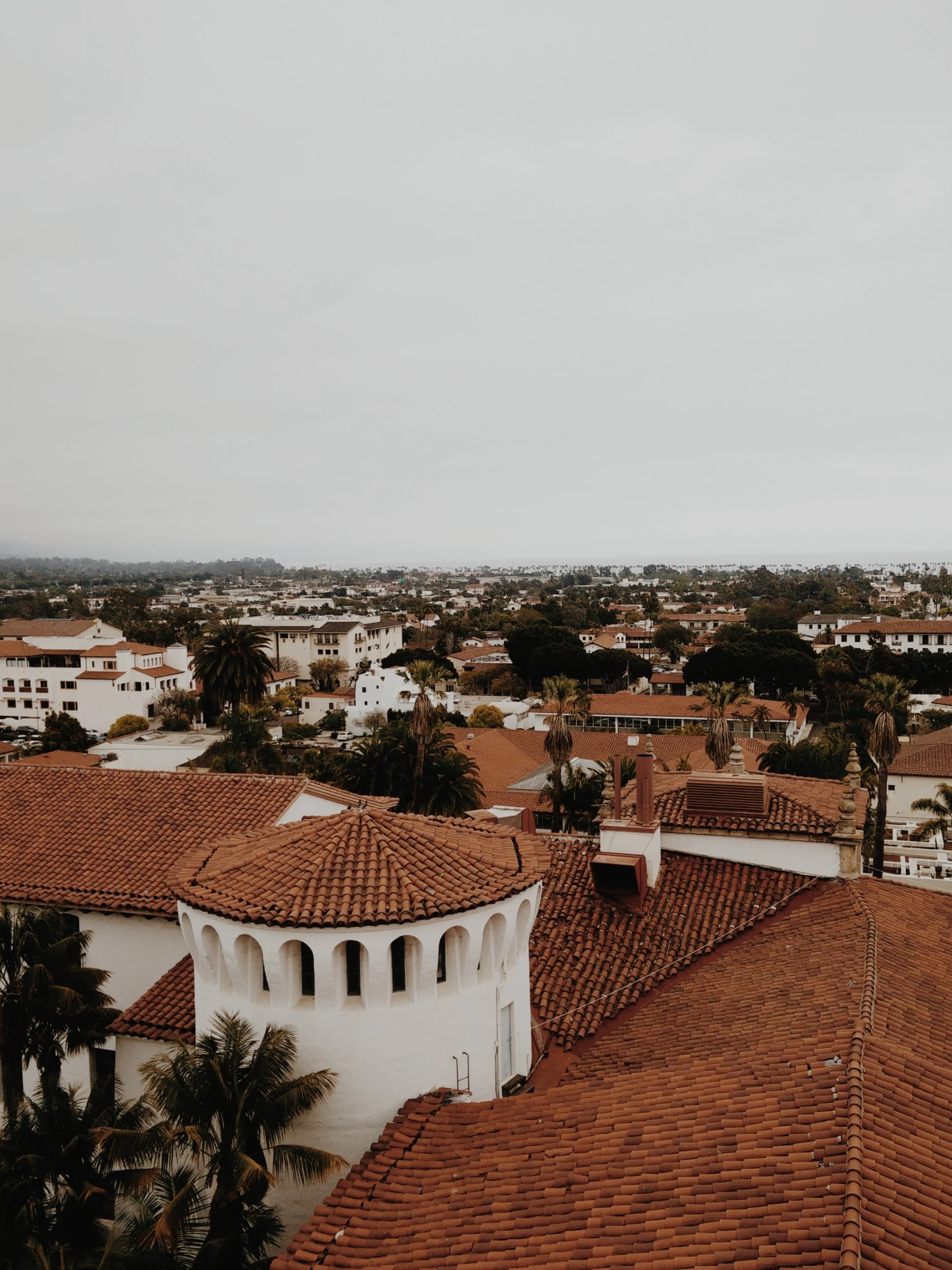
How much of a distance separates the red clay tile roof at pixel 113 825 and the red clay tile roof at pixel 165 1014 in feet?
5.01

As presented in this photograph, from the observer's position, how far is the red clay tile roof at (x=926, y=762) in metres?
50.2

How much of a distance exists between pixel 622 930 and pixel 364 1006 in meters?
7.95

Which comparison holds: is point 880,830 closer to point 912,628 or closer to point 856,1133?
point 856,1133

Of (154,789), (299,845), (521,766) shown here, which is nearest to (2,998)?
(299,845)

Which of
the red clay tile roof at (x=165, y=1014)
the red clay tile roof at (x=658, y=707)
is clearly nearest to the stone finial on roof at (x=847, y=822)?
the red clay tile roof at (x=165, y=1014)

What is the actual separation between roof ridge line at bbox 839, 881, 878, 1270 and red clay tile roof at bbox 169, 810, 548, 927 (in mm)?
4145

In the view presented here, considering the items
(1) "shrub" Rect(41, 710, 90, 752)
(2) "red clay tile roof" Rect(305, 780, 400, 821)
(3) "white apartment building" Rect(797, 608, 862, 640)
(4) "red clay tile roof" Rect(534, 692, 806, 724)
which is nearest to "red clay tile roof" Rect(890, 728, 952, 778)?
(4) "red clay tile roof" Rect(534, 692, 806, 724)

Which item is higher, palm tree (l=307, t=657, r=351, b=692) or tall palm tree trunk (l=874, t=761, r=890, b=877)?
tall palm tree trunk (l=874, t=761, r=890, b=877)

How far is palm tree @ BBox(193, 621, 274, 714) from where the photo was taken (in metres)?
54.4

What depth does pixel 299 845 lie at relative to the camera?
1223 cm

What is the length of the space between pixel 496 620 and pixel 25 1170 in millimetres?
166621

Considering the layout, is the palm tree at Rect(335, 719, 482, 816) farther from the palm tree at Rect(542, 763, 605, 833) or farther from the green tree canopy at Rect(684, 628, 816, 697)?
the green tree canopy at Rect(684, 628, 816, 697)

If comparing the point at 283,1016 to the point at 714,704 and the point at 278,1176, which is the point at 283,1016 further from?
the point at 714,704

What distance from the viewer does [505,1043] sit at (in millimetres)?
12148
